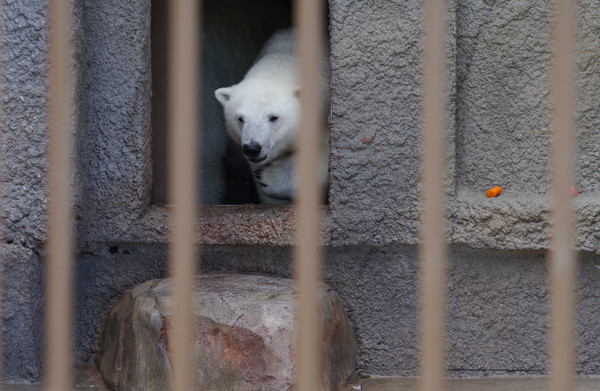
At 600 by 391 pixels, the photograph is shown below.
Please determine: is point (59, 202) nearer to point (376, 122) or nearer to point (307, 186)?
point (307, 186)

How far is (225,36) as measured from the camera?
3682mm

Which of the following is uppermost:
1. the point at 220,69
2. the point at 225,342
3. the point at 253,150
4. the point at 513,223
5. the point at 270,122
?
the point at 220,69

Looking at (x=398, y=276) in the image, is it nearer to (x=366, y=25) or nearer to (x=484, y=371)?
(x=484, y=371)

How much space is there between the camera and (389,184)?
278 cm

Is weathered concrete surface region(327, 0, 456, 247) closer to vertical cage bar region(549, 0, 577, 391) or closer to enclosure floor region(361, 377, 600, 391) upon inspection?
enclosure floor region(361, 377, 600, 391)

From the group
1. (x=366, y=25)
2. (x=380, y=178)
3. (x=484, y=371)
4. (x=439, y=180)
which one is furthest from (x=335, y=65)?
(x=439, y=180)

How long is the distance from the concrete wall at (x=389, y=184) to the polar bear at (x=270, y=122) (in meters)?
0.27

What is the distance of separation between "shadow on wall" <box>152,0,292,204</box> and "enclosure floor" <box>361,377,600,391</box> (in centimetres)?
111

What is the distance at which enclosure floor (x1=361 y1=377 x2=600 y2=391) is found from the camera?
2.71 meters

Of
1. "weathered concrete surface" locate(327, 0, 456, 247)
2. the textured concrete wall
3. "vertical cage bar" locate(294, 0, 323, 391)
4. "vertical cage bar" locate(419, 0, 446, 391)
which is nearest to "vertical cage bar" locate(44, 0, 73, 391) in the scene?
"vertical cage bar" locate(294, 0, 323, 391)

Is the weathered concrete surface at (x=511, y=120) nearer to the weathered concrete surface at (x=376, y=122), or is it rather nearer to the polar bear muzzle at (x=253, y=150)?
the weathered concrete surface at (x=376, y=122)

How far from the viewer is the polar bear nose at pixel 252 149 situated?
2.91 m

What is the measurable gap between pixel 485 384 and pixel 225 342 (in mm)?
901

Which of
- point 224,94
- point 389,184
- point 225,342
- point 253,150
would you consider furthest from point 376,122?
point 225,342
